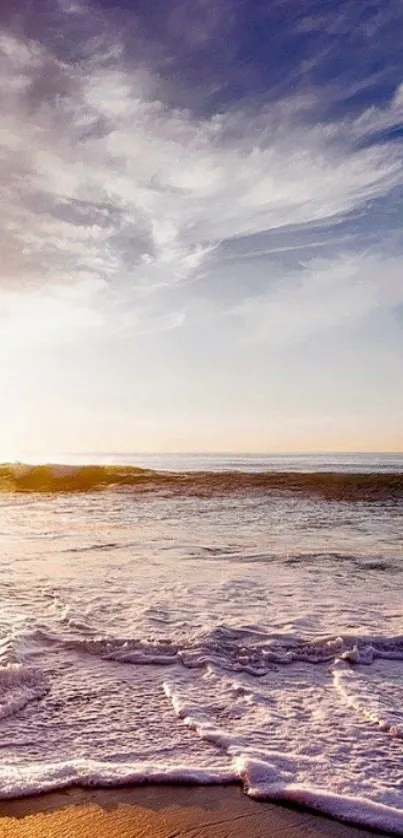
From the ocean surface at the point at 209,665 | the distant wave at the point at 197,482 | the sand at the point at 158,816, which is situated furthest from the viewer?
the distant wave at the point at 197,482

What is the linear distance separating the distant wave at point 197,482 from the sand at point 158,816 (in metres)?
15.9

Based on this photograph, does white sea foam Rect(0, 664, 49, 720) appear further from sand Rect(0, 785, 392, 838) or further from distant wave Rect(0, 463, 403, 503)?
distant wave Rect(0, 463, 403, 503)

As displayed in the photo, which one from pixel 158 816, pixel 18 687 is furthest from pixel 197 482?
pixel 158 816

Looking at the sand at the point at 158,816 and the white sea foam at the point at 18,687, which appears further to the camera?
the white sea foam at the point at 18,687

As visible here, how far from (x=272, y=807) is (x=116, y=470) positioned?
31.8m

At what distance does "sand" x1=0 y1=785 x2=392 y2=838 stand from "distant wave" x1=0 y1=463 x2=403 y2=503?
1594 centimetres

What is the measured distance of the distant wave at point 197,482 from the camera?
854 inches

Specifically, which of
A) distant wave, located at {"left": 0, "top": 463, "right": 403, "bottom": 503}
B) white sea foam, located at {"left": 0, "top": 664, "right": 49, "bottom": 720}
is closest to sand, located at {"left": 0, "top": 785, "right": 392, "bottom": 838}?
white sea foam, located at {"left": 0, "top": 664, "right": 49, "bottom": 720}

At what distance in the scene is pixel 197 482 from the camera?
26719mm

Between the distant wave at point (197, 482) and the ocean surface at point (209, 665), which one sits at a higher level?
the distant wave at point (197, 482)

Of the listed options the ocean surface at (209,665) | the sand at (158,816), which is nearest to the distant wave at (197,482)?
the ocean surface at (209,665)

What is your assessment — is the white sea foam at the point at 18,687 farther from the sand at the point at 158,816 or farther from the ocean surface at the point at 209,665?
the sand at the point at 158,816

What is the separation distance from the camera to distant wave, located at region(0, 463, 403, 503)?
71.1ft

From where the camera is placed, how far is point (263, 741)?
3.46 meters
